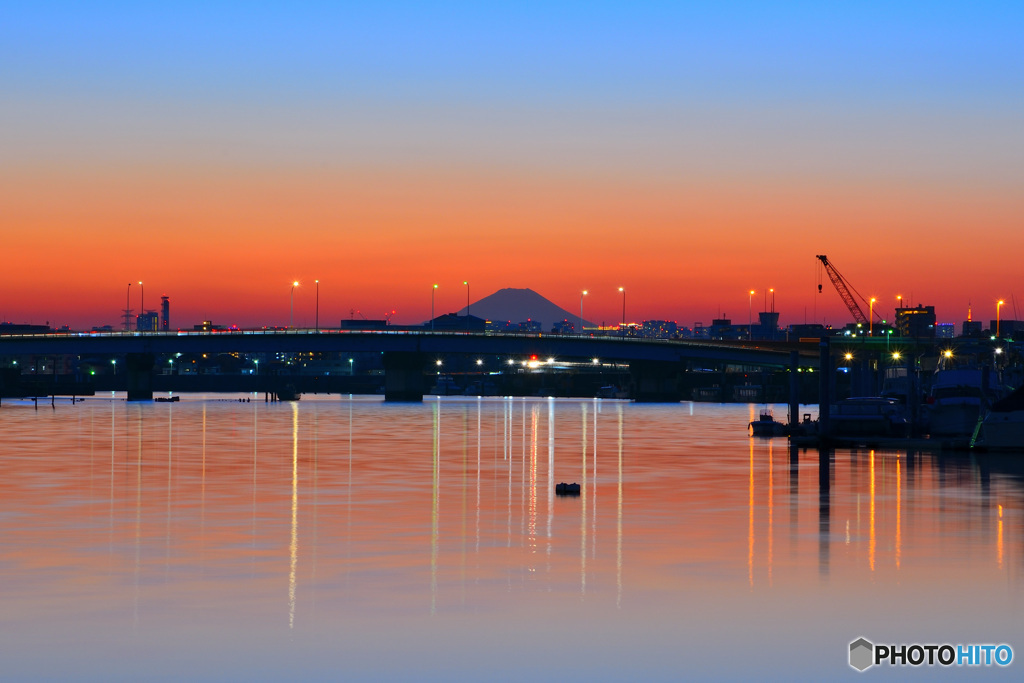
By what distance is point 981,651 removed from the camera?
20984mm

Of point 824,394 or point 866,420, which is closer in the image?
point 824,394

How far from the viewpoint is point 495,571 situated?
94.0ft

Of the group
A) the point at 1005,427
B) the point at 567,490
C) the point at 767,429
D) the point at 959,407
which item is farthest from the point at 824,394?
the point at 567,490

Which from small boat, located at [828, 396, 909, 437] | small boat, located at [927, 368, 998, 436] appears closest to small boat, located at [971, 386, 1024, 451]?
small boat, located at [927, 368, 998, 436]

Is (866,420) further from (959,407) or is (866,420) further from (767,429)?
(767,429)

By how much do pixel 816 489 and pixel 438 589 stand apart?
2792 cm

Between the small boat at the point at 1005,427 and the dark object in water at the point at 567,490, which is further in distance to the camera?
the small boat at the point at 1005,427

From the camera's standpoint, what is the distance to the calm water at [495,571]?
20375mm

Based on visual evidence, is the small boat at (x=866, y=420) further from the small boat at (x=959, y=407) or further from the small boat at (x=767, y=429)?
the small boat at (x=767, y=429)

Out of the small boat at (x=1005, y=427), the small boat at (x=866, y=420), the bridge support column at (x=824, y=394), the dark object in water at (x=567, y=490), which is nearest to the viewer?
the dark object in water at (x=567, y=490)

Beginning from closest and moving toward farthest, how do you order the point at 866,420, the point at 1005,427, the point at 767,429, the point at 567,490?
the point at 567,490 → the point at 1005,427 → the point at 866,420 → the point at 767,429

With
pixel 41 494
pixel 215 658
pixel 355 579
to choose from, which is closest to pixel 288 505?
pixel 41 494

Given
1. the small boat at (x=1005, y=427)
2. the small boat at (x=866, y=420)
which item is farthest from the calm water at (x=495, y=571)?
the small boat at (x=866, y=420)

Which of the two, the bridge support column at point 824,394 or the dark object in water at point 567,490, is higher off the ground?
the bridge support column at point 824,394
